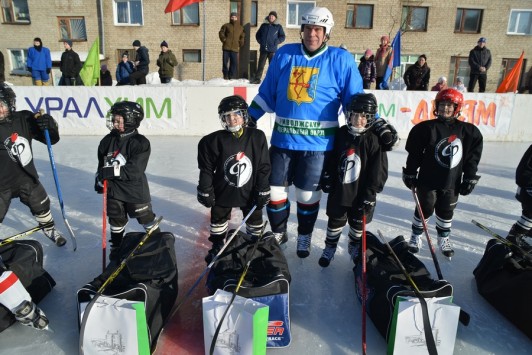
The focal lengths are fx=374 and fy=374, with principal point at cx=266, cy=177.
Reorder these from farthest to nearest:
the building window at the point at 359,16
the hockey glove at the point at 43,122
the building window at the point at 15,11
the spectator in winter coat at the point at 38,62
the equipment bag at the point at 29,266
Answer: the building window at the point at 15,11 → the building window at the point at 359,16 → the spectator in winter coat at the point at 38,62 → the hockey glove at the point at 43,122 → the equipment bag at the point at 29,266

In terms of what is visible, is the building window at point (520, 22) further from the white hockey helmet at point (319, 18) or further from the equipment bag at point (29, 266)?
the equipment bag at point (29, 266)

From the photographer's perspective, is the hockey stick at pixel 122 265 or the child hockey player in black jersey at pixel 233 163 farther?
the child hockey player in black jersey at pixel 233 163

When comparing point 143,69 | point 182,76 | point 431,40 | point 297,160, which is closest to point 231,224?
point 297,160

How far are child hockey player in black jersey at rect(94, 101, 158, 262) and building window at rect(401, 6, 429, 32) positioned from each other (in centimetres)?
1530

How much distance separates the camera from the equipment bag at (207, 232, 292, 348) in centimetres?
214

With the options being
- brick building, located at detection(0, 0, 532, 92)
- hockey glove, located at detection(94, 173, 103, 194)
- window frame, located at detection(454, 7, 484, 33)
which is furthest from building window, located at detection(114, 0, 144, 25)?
hockey glove, located at detection(94, 173, 103, 194)

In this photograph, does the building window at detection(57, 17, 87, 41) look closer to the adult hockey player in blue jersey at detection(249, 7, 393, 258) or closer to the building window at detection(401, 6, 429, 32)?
the building window at detection(401, 6, 429, 32)

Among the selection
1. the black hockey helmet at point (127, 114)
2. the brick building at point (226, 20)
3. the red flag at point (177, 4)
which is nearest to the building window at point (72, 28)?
the brick building at point (226, 20)

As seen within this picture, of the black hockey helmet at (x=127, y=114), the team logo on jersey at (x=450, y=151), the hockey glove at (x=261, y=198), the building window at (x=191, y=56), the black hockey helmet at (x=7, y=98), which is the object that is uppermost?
the building window at (x=191, y=56)

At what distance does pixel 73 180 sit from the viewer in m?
5.10

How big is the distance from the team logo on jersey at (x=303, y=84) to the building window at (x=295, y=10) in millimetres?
13485

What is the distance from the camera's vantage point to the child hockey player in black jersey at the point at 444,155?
2.99 meters

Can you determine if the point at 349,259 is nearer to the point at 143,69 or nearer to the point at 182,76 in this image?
the point at 143,69

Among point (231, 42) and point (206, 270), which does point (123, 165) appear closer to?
point (206, 270)
